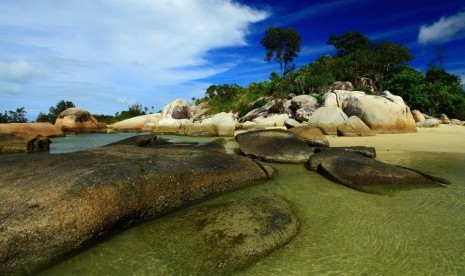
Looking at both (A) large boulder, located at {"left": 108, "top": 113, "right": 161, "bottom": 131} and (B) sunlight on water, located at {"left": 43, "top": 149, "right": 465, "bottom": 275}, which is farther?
(A) large boulder, located at {"left": 108, "top": 113, "right": 161, "bottom": 131}

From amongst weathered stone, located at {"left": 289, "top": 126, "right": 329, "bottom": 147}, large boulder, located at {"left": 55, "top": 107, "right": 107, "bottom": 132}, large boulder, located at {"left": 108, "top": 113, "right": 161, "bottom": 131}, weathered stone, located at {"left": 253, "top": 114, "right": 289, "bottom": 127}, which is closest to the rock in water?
weathered stone, located at {"left": 289, "top": 126, "right": 329, "bottom": 147}

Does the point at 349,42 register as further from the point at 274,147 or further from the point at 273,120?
the point at 274,147

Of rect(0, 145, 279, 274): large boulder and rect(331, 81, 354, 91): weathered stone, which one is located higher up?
rect(331, 81, 354, 91): weathered stone

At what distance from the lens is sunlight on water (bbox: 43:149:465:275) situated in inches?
139

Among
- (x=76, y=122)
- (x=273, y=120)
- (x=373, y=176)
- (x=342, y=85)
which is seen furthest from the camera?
(x=342, y=85)

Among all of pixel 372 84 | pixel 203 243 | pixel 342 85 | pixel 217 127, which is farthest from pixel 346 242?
pixel 372 84

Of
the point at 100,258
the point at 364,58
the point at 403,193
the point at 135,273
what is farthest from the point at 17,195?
the point at 364,58

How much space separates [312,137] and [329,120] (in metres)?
5.09

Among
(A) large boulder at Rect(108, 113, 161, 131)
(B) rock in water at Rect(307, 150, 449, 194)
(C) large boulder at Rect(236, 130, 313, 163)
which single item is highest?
(A) large boulder at Rect(108, 113, 161, 131)

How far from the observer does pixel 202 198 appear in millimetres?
6074

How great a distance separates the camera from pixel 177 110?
108ft

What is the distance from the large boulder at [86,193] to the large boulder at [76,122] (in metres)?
26.9

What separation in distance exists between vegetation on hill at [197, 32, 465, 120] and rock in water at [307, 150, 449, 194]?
2434 cm

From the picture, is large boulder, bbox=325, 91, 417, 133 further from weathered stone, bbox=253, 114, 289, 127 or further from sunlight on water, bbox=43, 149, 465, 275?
sunlight on water, bbox=43, 149, 465, 275
